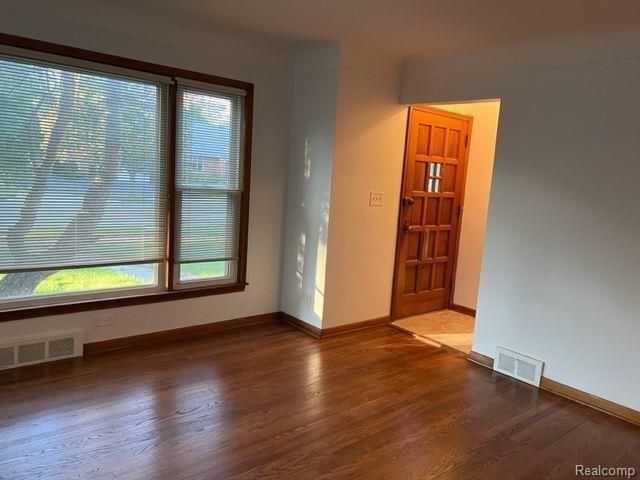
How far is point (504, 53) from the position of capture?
3.31m

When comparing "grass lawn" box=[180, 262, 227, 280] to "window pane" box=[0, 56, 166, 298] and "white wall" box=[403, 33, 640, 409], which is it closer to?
"window pane" box=[0, 56, 166, 298]

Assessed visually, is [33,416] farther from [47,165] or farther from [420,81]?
[420,81]

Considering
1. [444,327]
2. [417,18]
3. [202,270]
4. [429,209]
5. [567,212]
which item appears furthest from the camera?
[429,209]

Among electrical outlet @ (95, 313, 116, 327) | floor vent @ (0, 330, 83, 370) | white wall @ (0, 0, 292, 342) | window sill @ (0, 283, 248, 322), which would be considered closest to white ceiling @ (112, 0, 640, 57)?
white wall @ (0, 0, 292, 342)

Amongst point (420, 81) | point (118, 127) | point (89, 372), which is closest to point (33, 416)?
point (89, 372)

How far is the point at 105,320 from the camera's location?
11.0 feet

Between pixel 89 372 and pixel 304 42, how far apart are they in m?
2.82

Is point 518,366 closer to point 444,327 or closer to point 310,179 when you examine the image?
point 444,327

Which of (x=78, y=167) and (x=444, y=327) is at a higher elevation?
(x=78, y=167)

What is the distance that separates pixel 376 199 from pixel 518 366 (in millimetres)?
1688

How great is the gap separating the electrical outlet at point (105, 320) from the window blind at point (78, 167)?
0.37 m

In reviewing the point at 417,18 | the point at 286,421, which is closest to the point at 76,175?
the point at 286,421

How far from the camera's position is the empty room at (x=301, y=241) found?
2.49 metres

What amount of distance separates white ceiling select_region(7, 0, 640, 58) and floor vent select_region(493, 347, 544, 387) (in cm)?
212
